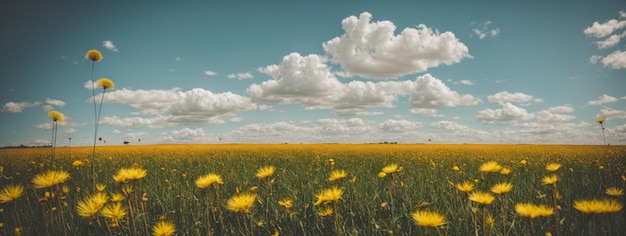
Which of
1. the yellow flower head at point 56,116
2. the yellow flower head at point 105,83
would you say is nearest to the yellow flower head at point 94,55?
the yellow flower head at point 105,83

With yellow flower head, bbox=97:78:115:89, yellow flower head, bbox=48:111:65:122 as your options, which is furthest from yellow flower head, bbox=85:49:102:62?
yellow flower head, bbox=48:111:65:122

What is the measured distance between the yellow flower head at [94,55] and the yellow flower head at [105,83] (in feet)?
1.12

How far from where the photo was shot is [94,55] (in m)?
3.77

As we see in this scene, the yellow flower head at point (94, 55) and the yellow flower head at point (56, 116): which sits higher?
the yellow flower head at point (94, 55)

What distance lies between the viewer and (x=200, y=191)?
3549 mm

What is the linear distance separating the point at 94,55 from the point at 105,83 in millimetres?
444

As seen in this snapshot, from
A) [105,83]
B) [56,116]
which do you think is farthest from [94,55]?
[56,116]

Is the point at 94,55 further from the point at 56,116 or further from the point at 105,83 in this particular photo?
the point at 56,116

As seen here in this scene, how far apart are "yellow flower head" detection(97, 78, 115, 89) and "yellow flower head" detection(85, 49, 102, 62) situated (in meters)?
0.34

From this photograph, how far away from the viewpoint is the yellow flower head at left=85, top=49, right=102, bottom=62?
146 inches

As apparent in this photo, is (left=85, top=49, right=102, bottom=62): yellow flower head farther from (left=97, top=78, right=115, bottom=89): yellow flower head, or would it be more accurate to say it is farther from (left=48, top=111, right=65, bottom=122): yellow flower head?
(left=48, top=111, right=65, bottom=122): yellow flower head

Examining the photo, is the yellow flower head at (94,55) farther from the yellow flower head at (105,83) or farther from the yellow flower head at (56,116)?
the yellow flower head at (56,116)

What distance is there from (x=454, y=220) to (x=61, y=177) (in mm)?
2676

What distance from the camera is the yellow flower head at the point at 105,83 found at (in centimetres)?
364
